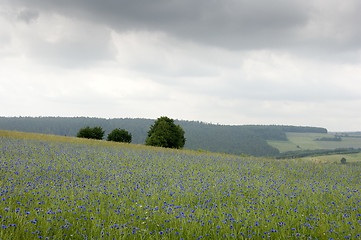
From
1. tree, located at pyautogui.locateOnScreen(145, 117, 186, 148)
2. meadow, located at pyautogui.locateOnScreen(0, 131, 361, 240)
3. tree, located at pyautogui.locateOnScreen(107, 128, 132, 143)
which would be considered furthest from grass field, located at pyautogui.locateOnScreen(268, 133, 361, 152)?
meadow, located at pyautogui.locateOnScreen(0, 131, 361, 240)

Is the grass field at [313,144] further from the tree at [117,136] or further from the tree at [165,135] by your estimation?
the tree at [165,135]

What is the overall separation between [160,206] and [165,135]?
37423mm

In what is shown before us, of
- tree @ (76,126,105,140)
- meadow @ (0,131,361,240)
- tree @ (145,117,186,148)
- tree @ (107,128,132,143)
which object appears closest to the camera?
meadow @ (0,131,361,240)

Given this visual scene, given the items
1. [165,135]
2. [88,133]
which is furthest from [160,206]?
[88,133]

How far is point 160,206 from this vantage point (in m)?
7.13

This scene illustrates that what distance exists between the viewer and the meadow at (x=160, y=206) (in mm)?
5438

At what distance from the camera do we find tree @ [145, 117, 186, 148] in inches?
1722

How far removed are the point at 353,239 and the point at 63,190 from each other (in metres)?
7.56

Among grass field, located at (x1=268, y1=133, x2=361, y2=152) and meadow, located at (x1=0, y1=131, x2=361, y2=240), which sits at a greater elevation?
meadow, located at (x1=0, y1=131, x2=361, y2=240)

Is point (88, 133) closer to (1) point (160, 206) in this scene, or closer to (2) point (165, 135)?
(2) point (165, 135)

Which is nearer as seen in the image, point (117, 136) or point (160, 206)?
point (160, 206)

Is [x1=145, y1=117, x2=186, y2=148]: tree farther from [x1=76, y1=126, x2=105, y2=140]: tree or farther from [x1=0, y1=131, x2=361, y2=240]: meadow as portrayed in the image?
[x1=0, y1=131, x2=361, y2=240]: meadow

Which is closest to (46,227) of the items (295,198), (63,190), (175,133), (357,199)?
(63,190)

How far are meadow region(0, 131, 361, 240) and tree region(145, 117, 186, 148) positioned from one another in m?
30.8
